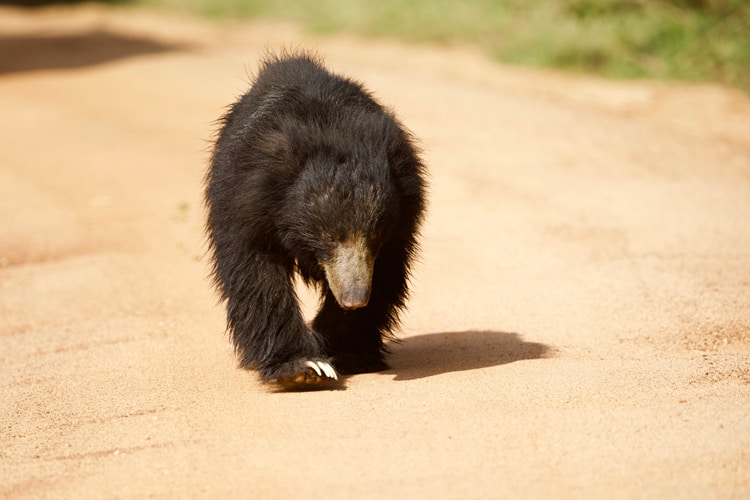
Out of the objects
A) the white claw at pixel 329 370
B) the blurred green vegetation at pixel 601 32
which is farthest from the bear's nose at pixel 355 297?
the blurred green vegetation at pixel 601 32

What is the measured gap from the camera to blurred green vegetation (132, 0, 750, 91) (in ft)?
42.7

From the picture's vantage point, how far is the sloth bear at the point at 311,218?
14.3 ft

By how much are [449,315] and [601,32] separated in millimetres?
8830

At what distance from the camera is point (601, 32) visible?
45.6ft

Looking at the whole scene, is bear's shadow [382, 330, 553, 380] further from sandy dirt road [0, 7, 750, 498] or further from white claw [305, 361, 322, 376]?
white claw [305, 361, 322, 376]

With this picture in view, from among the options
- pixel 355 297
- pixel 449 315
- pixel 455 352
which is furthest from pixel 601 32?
pixel 355 297

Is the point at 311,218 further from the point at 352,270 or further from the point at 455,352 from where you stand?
the point at 455,352

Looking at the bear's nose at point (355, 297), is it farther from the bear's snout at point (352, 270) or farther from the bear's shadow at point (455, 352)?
the bear's shadow at point (455, 352)

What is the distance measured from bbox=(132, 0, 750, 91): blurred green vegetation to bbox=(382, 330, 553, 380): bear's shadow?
26.0 feet

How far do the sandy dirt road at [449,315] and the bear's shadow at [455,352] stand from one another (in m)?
0.02

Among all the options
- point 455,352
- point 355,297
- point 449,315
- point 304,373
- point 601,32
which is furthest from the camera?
point 601,32

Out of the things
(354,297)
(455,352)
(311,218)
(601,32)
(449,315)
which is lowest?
(449,315)

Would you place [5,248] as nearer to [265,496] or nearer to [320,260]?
[320,260]

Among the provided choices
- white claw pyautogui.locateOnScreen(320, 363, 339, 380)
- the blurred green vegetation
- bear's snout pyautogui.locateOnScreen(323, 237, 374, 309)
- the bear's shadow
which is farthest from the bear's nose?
the blurred green vegetation
